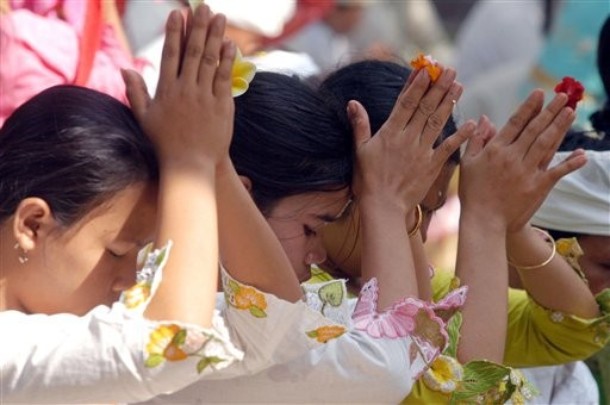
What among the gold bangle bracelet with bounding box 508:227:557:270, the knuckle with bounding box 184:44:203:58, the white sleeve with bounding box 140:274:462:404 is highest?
the knuckle with bounding box 184:44:203:58

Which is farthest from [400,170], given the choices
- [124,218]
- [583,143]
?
[583,143]

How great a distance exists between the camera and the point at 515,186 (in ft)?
8.13

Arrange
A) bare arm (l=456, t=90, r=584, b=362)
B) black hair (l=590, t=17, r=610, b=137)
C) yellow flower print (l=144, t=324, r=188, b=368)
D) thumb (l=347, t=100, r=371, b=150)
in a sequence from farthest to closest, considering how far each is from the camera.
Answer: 1. black hair (l=590, t=17, r=610, b=137)
2. bare arm (l=456, t=90, r=584, b=362)
3. thumb (l=347, t=100, r=371, b=150)
4. yellow flower print (l=144, t=324, r=188, b=368)

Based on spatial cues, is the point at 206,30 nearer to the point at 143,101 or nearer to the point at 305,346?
the point at 143,101

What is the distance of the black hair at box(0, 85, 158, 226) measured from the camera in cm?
198

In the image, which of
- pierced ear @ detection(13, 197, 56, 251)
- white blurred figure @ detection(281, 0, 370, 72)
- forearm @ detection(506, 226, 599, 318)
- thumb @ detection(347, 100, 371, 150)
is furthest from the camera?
white blurred figure @ detection(281, 0, 370, 72)

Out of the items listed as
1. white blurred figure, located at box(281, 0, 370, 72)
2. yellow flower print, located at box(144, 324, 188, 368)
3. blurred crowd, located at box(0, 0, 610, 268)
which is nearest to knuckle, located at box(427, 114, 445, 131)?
blurred crowd, located at box(0, 0, 610, 268)

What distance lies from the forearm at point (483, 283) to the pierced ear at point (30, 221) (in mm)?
792

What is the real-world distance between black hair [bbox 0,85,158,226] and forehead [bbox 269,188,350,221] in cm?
31

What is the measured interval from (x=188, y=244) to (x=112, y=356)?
0.17m

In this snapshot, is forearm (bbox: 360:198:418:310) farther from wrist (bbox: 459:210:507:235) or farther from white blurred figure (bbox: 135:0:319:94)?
white blurred figure (bbox: 135:0:319:94)

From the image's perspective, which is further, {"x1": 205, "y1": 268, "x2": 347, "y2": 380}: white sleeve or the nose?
the nose

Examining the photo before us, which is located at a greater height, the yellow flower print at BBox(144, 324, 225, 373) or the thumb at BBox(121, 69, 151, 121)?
the thumb at BBox(121, 69, 151, 121)

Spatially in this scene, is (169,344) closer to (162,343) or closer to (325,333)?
(162,343)
